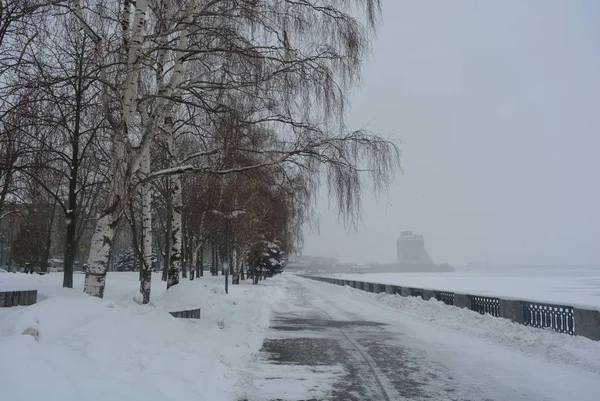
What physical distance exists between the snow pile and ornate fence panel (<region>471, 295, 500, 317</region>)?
84 cm

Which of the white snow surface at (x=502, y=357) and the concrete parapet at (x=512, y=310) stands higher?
the concrete parapet at (x=512, y=310)

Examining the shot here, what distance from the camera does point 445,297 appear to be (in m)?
21.3

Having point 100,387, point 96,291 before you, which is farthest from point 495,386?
point 96,291

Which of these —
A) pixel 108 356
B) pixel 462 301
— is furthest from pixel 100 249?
pixel 462 301

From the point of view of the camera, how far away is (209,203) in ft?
70.4

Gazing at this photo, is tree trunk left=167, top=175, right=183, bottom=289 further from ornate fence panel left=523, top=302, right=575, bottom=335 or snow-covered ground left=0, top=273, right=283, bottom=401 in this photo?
ornate fence panel left=523, top=302, right=575, bottom=335

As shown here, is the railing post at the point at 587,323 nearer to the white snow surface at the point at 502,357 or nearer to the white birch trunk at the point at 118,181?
the white snow surface at the point at 502,357

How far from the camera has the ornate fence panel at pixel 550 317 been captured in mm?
12375

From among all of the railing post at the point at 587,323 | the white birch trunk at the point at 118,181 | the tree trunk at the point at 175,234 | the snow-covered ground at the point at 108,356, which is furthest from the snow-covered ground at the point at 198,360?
the tree trunk at the point at 175,234

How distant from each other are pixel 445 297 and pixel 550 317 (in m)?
8.20

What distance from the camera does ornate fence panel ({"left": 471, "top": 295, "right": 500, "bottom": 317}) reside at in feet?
54.1

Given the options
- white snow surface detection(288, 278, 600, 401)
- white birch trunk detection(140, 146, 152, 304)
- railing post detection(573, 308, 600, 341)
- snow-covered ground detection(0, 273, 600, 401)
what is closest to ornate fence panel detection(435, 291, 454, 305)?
white snow surface detection(288, 278, 600, 401)

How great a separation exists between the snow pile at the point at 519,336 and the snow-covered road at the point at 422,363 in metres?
0.02

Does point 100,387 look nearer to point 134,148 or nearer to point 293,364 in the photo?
point 293,364
